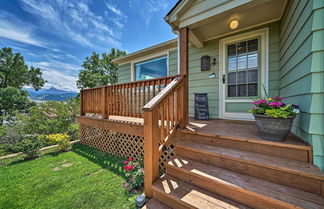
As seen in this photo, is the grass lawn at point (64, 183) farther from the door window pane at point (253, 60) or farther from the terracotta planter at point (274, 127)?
the door window pane at point (253, 60)

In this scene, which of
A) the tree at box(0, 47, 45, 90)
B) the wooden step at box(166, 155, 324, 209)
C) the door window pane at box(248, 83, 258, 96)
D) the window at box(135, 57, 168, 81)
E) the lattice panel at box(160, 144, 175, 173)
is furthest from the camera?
the tree at box(0, 47, 45, 90)

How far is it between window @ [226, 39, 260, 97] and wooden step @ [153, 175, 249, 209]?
2621mm

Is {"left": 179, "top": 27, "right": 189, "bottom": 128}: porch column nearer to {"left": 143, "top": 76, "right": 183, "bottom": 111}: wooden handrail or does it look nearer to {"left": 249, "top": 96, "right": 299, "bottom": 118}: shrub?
{"left": 143, "top": 76, "right": 183, "bottom": 111}: wooden handrail

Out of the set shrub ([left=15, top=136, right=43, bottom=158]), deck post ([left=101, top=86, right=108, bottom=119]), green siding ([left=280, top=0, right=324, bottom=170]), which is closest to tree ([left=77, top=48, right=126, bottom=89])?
shrub ([left=15, top=136, right=43, bottom=158])

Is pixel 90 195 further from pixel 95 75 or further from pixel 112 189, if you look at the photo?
pixel 95 75

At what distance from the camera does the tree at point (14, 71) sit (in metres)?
13.2

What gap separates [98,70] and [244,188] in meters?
18.6

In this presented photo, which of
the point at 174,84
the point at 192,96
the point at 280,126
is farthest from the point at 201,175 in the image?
Result: the point at 192,96

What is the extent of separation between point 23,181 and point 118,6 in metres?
8.38

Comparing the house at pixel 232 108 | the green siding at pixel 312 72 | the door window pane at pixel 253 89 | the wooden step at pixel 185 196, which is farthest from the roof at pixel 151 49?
the wooden step at pixel 185 196

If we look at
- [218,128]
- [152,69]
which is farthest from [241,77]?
[152,69]

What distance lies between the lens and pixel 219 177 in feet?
4.72

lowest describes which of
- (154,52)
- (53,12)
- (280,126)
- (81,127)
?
(81,127)

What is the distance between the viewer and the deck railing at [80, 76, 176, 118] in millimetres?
2883
